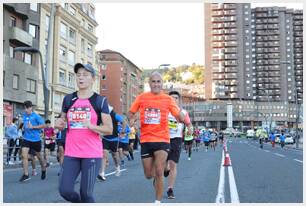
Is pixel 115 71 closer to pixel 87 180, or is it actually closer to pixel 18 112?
pixel 18 112

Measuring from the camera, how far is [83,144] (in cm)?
455

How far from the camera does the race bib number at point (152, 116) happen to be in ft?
20.7

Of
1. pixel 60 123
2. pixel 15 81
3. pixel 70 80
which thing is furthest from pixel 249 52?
pixel 60 123

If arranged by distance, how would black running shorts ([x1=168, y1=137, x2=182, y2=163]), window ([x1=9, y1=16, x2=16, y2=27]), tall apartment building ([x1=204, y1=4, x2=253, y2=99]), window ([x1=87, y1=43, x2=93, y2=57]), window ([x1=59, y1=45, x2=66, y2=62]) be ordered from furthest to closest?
tall apartment building ([x1=204, y1=4, x2=253, y2=99]) → window ([x1=87, y1=43, x2=93, y2=57]) → window ([x1=59, y1=45, x2=66, y2=62]) → window ([x1=9, y1=16, x2=16, y2=27]) → black running shorts ([x1=168, y1=137, x2=182, y2=163])

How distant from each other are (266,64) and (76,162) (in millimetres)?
150171

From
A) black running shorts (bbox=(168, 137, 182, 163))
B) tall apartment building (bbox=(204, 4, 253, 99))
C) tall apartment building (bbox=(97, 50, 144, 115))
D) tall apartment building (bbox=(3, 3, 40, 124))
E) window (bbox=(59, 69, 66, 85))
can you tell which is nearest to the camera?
black running shorts (bbox=(168, 137, 182, 163))

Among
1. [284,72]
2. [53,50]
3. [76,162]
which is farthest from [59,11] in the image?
[284,72]

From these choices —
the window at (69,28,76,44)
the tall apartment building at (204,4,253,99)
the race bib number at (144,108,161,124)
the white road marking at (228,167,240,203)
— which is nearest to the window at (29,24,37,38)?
the window at (69,28,76,44)

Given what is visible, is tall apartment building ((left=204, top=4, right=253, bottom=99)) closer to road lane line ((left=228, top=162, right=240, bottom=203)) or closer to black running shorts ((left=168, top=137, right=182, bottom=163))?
road lane line ((left=228, top=162, right=240, bottom=203))

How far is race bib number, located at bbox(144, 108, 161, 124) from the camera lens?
6301 mm

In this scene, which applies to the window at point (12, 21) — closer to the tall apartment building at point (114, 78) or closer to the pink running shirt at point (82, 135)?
the pink running shirt at point (82, 135)

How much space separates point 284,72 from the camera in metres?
147

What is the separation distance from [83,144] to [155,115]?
191cm

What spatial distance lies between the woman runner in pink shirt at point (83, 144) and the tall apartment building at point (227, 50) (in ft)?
452
